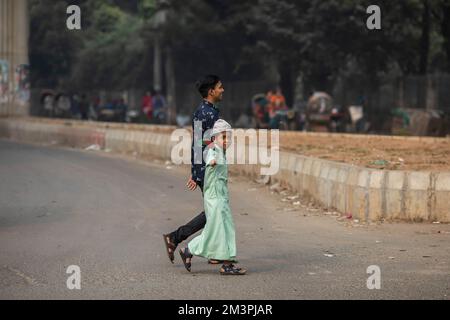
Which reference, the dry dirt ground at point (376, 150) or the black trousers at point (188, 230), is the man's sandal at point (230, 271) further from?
the dry dirt ground at point (376, 150)

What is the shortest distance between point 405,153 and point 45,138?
16512 millimetres

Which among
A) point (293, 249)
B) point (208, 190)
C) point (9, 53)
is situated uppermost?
point (9, 53)

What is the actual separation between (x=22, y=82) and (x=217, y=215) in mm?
34624

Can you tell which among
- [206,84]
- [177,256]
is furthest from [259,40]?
[206,84]

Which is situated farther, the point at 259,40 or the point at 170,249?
the point at 259,40

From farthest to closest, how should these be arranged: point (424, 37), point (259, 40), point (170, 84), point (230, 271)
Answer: point (170, 84), point (259, 40), point (424, 37), point (230, 271)

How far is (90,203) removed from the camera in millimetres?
15953

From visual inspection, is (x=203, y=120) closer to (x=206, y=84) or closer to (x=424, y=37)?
(x=206, y=84)

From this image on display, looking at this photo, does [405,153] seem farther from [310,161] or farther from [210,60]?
[210,60]

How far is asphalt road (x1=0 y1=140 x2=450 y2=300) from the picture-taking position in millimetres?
8945

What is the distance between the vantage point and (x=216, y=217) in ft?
32.1

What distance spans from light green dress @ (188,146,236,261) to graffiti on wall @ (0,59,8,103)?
33556 mm

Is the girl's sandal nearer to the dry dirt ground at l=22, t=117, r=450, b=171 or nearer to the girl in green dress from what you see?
the girl in green dress

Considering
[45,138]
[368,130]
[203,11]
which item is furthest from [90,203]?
→ [203,11]
